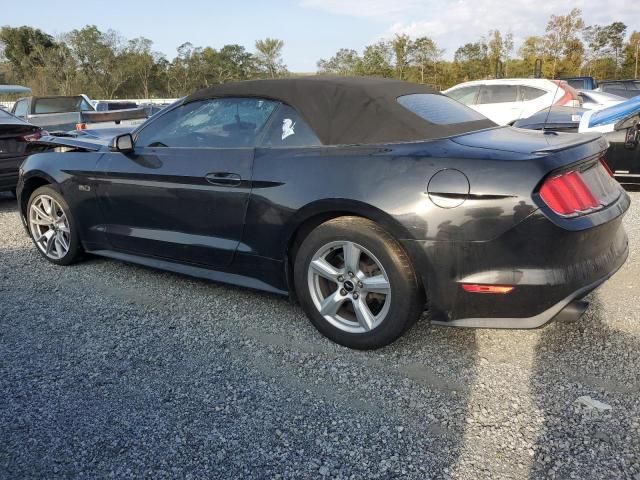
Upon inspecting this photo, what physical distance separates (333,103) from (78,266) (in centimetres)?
283

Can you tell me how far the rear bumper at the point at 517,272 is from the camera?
257 centimetres

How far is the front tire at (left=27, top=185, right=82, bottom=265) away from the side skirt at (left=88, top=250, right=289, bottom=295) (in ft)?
1.33

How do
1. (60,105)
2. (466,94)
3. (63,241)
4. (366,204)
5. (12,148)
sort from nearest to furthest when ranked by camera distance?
1. (366,204)
2. (63,241)
3. (12,148)
4. (466,94)
5. (60,105)

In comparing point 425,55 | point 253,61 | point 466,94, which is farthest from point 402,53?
point 466,94

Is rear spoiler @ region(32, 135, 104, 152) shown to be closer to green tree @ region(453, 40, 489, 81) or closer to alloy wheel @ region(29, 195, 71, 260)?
alloy wheel @ region(29, 195, 71, 260)

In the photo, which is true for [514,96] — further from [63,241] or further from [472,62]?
[472,62]

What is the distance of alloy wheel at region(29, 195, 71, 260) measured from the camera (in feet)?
15.2

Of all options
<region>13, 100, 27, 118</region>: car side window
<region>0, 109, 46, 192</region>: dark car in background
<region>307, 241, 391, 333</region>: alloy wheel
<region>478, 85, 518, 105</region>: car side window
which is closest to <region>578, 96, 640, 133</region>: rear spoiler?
<region>307, 241, 391, 333</region>: alloy wheel

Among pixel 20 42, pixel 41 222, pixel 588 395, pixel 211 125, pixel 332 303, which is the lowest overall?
pixel 588 395

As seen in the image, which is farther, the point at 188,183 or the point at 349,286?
the point at 188,183

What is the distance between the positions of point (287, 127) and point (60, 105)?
10.9 metres

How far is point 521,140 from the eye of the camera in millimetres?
3008

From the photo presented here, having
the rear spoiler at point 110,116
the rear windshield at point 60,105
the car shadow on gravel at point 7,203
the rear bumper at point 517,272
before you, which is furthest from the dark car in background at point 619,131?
the rear windshield at point 60,105

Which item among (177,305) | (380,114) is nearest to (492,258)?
(380,114)
